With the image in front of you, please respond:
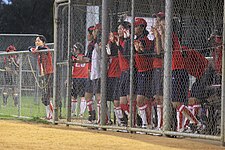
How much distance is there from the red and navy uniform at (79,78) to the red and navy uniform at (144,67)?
2.23 metres

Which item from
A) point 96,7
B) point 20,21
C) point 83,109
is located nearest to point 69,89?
point 83,109

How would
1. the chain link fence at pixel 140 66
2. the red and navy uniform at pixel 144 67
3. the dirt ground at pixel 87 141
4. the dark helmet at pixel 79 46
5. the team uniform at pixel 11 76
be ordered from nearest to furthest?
the dirt ground at pixel 87 141, the chain link fence at pixel 140 66, the red and navy uniform at pixel 144 67, the dark helmet at pixel 79 46, the team uniform at pixel 11 76

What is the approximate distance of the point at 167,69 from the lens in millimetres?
13672

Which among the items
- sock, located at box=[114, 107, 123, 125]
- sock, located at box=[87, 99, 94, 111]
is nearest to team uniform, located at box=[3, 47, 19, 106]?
sock, located at box=[87, 99, 94, 111]

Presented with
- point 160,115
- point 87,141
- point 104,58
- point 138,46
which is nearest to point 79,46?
point 104,58

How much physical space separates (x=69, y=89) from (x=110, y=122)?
58.1 inches

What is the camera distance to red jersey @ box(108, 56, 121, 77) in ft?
50.5

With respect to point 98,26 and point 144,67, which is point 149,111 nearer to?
point 144,67

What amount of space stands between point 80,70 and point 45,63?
255 centimetres

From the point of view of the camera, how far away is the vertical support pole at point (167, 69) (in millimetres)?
13672

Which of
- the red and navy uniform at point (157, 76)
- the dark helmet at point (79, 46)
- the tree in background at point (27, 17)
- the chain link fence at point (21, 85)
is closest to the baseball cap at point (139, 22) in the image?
the red and navy uniform at point (157, 76)

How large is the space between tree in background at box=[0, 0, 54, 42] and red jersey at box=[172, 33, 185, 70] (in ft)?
140

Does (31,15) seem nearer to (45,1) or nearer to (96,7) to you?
(45,1)

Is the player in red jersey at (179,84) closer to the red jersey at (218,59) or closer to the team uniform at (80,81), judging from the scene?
the red jersey at (218,59)
